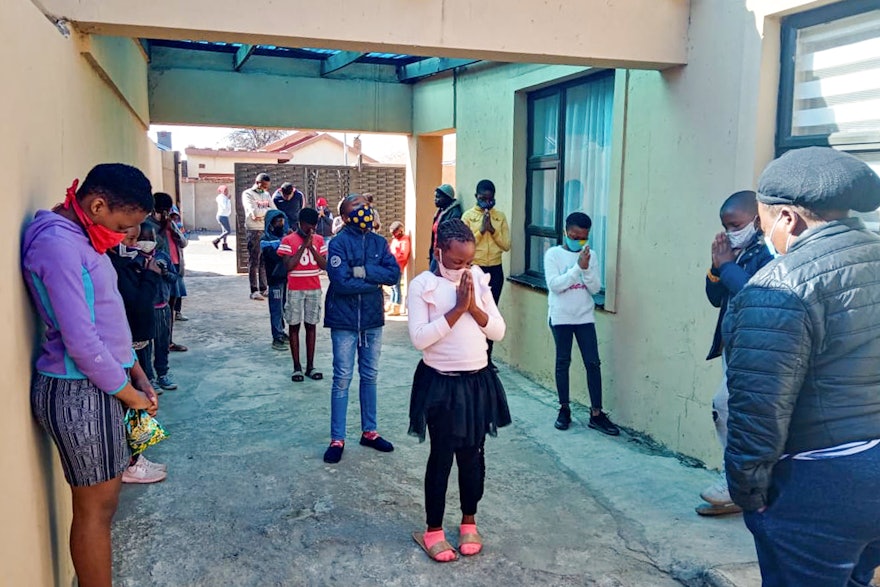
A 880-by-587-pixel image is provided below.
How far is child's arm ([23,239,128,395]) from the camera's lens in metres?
2.37

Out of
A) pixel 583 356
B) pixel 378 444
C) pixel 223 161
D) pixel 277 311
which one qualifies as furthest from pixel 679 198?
pixel 223 161

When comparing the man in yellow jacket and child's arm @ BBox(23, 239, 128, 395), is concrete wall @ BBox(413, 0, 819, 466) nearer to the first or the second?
the man in yellow jacket

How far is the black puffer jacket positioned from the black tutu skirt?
1.48 metres

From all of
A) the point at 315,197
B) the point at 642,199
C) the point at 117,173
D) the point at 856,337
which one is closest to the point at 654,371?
the point at 642,199

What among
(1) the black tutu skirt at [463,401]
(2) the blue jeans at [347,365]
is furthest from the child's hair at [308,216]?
(1) the black tutu skirt at [463,401]

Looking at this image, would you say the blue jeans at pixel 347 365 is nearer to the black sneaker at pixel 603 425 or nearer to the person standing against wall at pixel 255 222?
the black sneaker at pixel 603 425

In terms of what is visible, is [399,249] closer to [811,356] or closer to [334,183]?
[334,183]

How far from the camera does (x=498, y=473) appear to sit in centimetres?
467

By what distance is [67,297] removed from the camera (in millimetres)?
2363

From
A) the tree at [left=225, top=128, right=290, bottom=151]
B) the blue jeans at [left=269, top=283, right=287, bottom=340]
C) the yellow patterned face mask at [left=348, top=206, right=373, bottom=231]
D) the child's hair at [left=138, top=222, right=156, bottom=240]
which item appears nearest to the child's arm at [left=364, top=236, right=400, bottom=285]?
the yellow patterned face mask at [left=348, top=206, right=373, bottom=231]

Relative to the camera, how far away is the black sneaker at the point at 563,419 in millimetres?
5547

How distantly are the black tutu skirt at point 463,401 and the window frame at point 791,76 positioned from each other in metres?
2.25

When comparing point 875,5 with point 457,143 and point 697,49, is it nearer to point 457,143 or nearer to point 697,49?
point 697,49

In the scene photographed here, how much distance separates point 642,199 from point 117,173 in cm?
384
